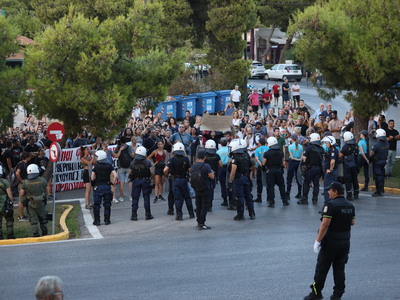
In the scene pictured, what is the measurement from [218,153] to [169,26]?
22.1m

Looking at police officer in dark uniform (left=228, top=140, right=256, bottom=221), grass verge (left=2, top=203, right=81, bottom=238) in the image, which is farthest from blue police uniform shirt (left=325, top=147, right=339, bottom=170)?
grass verge (left=2, top=203, right=81, bottom=238)

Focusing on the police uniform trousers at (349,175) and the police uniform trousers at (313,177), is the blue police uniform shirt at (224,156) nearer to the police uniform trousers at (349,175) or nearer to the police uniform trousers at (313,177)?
the police uniform trousers at (313,177)

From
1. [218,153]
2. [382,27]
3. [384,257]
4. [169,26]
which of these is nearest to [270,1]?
[169,26]

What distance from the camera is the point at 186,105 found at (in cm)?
3616

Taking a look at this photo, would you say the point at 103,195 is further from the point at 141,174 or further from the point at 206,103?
the point at 206,103

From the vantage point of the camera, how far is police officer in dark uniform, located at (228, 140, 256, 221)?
631 inches

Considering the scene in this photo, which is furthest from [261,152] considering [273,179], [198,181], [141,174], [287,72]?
[287,72]

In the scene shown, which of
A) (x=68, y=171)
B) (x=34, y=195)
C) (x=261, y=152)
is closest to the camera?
(x=34, y=195)

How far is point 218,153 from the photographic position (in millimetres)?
18031

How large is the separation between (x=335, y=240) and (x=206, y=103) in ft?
90.1

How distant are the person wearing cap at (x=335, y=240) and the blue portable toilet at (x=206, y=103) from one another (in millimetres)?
27005

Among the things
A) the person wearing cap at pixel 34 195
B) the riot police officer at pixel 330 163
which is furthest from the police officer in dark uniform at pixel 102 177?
the riot police officer at pixel 330 163

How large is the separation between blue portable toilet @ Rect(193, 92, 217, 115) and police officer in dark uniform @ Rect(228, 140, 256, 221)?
20684mm

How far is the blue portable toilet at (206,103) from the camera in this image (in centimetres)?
3694
